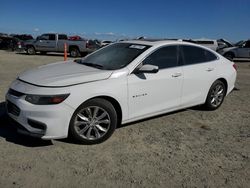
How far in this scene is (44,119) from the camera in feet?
13.3

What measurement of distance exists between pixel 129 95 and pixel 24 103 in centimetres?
156

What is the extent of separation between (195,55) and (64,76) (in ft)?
9.11

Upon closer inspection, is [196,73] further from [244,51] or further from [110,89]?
[244,51]

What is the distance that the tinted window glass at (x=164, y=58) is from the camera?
511 cm

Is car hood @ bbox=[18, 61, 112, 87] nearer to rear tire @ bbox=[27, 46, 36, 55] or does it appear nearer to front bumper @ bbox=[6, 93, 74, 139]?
front bumper @ bbox=[6, 93, 74, 139]

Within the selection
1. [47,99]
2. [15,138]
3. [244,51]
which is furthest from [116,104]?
[244,51]

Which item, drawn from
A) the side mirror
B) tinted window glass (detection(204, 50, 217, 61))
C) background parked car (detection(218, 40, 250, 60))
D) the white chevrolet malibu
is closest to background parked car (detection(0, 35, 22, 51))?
background parked car (detection(218, 40, 250, 60))

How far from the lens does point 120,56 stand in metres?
5.21

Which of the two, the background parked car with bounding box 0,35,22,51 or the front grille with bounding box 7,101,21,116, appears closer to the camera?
the front grille with bounding box 7,101,21,116

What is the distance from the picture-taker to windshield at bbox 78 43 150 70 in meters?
4.96

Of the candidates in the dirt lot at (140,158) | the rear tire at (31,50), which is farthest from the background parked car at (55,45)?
the dirt lot at (140,158)

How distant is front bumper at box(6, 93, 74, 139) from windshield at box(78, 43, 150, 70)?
115 cm

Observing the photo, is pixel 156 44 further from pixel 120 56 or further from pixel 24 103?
pixel 24 103

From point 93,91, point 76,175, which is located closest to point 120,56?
point 93,91
